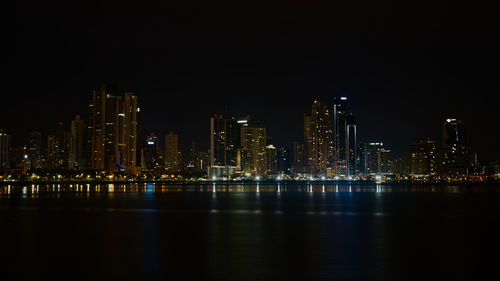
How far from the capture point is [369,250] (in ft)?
79.8

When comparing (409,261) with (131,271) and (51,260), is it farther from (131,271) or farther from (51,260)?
(51,260)

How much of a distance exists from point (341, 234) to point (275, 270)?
41.7 ft

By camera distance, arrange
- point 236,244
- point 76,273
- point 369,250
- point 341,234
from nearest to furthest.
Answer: point 76,273, point 369,250, point 236,244, point 341,234

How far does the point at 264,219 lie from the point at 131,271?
22.5 m

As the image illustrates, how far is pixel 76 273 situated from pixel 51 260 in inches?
134

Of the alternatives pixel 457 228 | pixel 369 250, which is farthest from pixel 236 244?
pixel 457 228

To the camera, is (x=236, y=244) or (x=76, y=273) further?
(x=236, y=244)

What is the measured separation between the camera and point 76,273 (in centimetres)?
1858

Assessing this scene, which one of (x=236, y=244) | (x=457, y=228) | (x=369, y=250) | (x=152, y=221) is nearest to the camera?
(x=369, y=250)

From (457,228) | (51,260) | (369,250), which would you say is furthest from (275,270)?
(457,228)

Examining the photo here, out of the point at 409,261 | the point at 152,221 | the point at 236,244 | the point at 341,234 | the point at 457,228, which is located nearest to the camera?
the point at 409,261

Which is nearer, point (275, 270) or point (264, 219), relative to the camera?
point (275, 270)

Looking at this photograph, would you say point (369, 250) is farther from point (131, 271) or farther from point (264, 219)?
point (264, 219)

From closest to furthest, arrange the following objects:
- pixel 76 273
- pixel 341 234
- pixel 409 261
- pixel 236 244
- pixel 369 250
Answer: pixel 76 273
pixel 409 261
pixel 369 250
pixel 236 244
pixel 341 234
